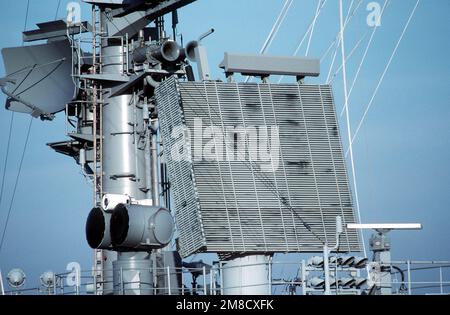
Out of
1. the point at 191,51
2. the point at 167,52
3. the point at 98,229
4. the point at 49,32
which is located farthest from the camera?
the point at 49,32

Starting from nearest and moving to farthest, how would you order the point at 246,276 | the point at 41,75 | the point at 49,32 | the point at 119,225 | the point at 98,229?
the point at 119,225 → the point at 246,276 → the point at 98,229 → the point at 41,75 → the point at 49,32

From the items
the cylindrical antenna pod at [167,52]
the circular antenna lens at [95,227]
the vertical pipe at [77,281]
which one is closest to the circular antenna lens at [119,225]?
the circular antenna lens at [95,227]

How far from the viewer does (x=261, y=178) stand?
33562 millimetres

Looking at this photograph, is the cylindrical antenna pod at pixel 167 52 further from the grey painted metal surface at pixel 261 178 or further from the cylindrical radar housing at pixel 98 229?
the cylindrical radar housing at pixel 98 229

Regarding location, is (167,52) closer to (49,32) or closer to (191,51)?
(191,51)

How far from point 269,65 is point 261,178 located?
3.70 m

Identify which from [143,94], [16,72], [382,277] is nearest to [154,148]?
[143,94]

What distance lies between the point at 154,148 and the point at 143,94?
2.08 meters

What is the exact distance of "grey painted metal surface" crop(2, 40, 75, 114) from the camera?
134 feet

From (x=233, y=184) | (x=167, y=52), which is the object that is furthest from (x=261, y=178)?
(x=167, y=52)

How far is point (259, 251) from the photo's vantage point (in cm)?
3303

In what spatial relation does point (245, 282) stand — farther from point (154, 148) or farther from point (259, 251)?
point (154, 148)
